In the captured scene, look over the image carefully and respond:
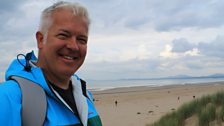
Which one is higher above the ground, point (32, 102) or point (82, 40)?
point (82, 40)

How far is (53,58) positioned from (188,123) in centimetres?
649

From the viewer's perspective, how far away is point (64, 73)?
6.03ft

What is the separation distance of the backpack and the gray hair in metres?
0.35

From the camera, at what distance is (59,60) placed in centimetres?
179

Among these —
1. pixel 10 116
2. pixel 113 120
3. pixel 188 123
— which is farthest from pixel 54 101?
pixel 113 120

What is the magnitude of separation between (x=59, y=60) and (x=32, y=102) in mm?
374

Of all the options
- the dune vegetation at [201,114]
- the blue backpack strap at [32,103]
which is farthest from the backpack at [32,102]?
the dune vegetation at [201,114]

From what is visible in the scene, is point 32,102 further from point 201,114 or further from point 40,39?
point 201,114

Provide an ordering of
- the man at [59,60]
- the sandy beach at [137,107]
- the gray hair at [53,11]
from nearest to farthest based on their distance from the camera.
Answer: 1. the man at [59,60]
2. the gray hair at [53,11]
3. the sandy beach at [137,107]

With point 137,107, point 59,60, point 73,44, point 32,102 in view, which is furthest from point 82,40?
point 137,107

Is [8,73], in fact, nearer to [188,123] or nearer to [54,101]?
[54,101]

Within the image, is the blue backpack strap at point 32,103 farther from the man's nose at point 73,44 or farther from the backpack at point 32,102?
the man's nose at point 73,44

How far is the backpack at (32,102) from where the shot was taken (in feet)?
4.71

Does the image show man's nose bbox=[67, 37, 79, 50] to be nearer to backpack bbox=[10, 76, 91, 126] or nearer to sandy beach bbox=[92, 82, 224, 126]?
backpack bbox=[10, 76, 91, 126]
